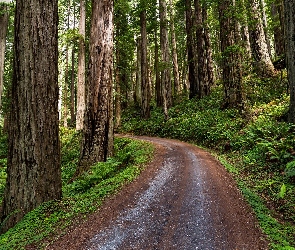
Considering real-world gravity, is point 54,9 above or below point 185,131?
above

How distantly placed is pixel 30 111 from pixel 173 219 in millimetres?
3154

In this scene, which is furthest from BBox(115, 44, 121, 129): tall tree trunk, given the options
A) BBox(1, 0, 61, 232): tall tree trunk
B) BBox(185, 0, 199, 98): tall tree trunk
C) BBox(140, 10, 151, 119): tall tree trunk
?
BBox(1, 0, 61, 232): tall tree trunk

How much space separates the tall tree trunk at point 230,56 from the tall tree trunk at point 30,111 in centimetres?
971

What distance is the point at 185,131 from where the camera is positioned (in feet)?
49.5

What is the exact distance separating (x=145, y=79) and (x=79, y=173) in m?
13.8

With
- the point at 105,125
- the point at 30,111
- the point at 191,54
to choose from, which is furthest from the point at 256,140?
the point at 191,54

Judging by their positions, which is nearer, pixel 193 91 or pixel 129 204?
Answer: pixel 129 204

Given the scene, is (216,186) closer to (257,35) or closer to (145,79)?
(257,35)

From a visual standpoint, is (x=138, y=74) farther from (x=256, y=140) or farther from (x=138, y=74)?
(x=256, y=140)

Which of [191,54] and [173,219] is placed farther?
[191,54]

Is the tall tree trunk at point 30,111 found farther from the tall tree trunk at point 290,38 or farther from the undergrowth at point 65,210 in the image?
the tall tree trunk at point 290,38

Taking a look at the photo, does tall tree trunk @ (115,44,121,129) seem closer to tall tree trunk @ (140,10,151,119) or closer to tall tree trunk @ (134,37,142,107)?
tall tree trunk @ (140,10,151,119)

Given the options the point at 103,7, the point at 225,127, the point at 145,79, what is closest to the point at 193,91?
the point at 145,79

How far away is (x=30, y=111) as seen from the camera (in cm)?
476
